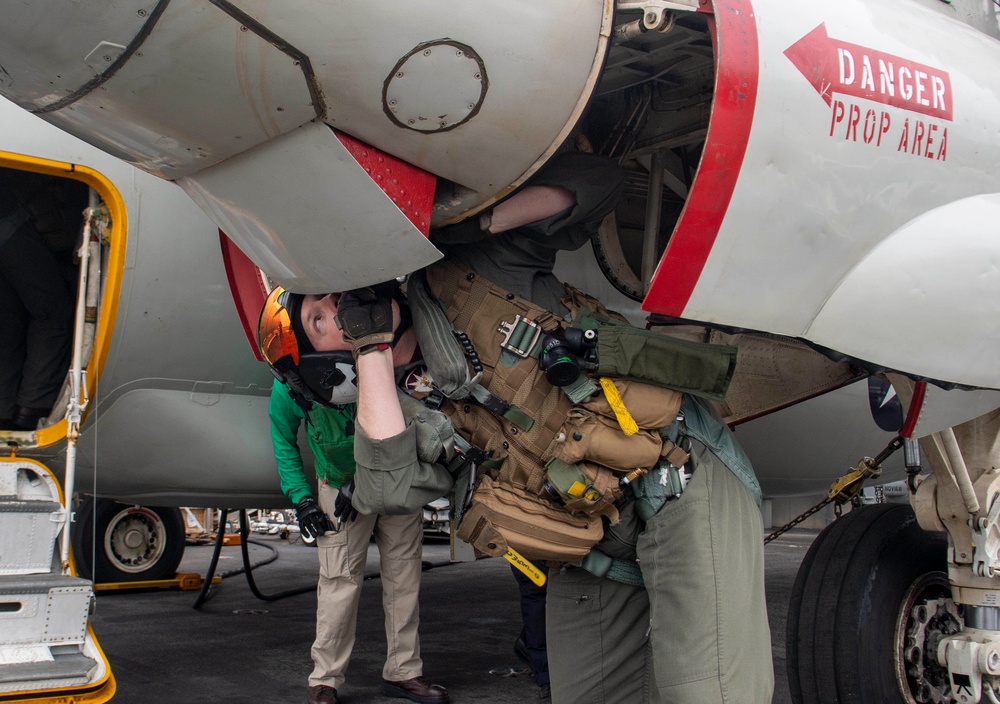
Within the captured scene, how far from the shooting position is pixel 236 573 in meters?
7.49

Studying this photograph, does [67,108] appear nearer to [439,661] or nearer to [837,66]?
[837,66]

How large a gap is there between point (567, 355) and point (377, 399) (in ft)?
1.38

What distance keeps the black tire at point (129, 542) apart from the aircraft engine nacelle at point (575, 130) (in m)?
5.23

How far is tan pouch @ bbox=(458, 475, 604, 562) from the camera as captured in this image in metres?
1.93

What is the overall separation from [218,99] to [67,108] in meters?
0.28

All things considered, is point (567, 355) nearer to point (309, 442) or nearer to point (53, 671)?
point (53, 671)

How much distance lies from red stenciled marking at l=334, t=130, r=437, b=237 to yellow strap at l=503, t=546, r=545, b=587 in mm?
736

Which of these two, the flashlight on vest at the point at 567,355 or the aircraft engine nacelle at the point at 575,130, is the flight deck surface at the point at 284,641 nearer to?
the flashlight on vest at the point at 567,355

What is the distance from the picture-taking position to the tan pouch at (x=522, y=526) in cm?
193

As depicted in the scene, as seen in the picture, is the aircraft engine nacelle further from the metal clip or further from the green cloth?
the green cloth

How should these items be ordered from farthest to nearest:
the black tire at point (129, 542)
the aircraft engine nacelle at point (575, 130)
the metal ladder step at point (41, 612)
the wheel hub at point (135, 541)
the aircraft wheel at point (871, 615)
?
the wheel hub at point (135, 541) < the black tire at point (129, 542) < the aircraft wheel at point (871, 615) < the metal ladder step at point (41, 612) < the aircraft engine nacelle at point (575, 130)

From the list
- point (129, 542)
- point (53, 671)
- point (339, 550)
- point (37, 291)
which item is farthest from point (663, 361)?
point (129, 542)

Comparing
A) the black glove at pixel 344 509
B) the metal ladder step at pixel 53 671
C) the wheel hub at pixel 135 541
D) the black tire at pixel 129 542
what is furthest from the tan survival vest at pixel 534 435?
the wheel hub at pixel 135 541

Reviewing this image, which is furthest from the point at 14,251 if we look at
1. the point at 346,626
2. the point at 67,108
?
the point at 67,108
